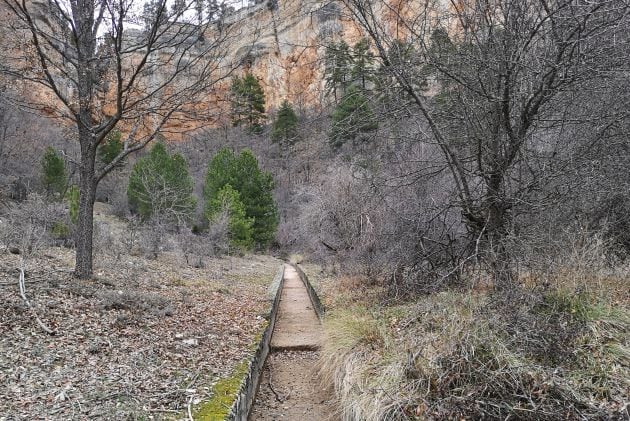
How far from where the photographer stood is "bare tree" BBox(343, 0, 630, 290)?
4.36m

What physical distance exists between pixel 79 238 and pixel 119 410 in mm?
4588

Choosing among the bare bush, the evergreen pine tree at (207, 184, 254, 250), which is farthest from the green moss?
the evergreen pine tree at (207, 184, 254, 250)

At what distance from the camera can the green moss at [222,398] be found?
367 cm

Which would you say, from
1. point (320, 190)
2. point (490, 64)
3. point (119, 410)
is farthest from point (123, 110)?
point (320, 190)

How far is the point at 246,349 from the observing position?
599 centimetres

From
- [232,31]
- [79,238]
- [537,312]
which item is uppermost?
[232,31]

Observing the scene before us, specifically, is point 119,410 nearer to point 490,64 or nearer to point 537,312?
point 537,312

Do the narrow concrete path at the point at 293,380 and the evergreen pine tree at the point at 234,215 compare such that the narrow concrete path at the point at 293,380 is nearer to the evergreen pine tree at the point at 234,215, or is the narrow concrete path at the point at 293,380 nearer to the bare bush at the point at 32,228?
the bare bush at the point at 32,228

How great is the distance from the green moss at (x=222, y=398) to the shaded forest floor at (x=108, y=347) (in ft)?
0.35

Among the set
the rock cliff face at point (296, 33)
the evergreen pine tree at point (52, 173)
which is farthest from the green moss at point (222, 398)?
the evergreen pine tree at point (52, 173)

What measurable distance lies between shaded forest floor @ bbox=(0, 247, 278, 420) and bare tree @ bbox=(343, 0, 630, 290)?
11.8ft

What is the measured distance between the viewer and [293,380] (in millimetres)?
6273

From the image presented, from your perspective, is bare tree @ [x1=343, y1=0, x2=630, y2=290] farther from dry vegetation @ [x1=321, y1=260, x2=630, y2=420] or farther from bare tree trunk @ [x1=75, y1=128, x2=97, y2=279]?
bare tree trunk @ [x1=75, y1=128, x2=97, y2=279]

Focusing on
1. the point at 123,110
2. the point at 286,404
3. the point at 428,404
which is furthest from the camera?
the point at 123,110
